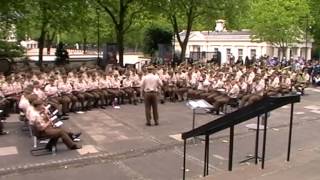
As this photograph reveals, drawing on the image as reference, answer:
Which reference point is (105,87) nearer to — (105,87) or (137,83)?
(105,87)

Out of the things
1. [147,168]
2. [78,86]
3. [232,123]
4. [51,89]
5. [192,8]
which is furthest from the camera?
[192,8]

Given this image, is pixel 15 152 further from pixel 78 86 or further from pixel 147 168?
pixel 78 86

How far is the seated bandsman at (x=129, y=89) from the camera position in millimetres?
20344

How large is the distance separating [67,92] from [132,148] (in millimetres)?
5984

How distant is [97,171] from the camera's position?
1061 centimetres

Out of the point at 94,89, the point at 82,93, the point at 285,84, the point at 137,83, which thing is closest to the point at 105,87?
the point at 94,89

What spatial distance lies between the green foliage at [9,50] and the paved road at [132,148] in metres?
16.8

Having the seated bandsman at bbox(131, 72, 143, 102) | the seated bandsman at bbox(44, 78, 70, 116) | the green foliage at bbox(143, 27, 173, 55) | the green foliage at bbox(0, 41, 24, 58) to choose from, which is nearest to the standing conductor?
the seated bandsman at bbox(44, 78, 70, 116)

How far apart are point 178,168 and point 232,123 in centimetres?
364

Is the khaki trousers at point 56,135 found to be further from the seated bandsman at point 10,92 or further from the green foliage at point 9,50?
the green foliage at point 9,50

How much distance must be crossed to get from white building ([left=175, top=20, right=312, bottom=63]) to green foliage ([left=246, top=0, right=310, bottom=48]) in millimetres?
8994

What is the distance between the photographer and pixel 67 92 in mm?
17812

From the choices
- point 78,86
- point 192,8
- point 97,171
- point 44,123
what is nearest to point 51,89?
point 78,86

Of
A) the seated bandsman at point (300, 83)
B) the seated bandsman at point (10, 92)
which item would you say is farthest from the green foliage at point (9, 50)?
the seated bandsman at point (300, 83)
